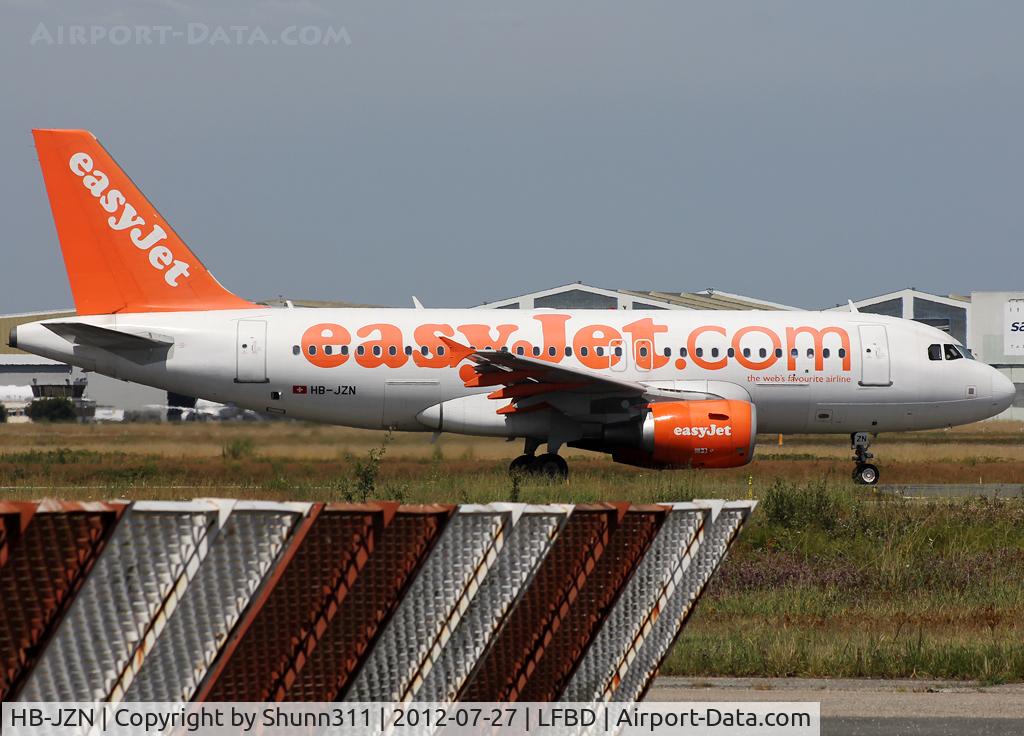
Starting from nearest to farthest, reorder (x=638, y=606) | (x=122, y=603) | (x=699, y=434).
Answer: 1. (x=122, y=603)
2. (x=638, y=606)
3. (x=699, y=434)

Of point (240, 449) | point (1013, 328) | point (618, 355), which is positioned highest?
point (618, 355)

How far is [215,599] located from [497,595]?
4.95ft

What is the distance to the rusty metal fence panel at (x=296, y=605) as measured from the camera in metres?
5.60

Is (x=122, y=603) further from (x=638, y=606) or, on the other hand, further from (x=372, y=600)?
(x=638, y=606)

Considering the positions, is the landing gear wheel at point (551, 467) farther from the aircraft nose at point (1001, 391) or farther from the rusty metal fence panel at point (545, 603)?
the rusty metal fence panel at point (545, 603)

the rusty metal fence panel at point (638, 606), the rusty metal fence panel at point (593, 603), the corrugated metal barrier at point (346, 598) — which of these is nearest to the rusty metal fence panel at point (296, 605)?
the corrugated metal barrier at point (346, 598)

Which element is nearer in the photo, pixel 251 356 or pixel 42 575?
pixel 42 575

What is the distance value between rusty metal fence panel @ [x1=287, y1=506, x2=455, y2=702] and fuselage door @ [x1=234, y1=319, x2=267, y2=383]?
20804 mm

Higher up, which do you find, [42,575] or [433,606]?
[42,575]

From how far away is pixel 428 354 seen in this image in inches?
1050

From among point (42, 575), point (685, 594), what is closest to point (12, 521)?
point (42, 575)

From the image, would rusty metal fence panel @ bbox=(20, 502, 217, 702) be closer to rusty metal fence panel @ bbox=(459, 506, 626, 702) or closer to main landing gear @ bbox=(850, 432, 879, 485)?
rusty metal fence panel @ bbox=(459, 506, 626, 702)

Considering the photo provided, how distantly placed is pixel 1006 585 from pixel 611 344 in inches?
479

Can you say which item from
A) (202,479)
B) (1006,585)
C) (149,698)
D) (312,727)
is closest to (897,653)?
(1006,585)
